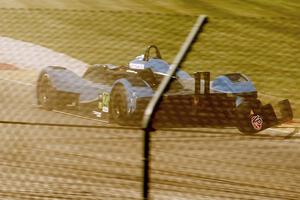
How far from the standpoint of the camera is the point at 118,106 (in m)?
7.81

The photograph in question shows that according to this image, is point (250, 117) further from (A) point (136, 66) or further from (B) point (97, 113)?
(B) point (97, 113)

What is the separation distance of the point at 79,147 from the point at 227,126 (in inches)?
51.4

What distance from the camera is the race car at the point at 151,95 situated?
278 inches

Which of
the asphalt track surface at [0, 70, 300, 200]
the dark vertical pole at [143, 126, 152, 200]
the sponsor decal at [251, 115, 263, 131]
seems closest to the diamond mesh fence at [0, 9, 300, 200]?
the asphalt track surface at [0, 70, 300, 200]

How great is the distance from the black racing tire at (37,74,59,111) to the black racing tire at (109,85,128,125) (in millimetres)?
526

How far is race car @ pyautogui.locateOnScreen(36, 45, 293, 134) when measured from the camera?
707 cm

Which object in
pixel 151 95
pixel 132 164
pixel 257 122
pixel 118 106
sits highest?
pixel 151 95

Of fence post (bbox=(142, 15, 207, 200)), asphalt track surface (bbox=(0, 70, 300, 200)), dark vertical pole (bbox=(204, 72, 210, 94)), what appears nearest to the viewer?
fence post (bbox=(142, 15, 207, 200))

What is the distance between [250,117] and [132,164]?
5.16 ft

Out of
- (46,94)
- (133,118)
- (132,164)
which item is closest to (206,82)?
(133,118)

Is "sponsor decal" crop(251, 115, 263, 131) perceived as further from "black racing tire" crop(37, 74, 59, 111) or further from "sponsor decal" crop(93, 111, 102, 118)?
"black racing tire" crop(37, 74, 59, 111)

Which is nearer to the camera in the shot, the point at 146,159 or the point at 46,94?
the point at 146,159

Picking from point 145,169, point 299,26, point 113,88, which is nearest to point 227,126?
point 299,26

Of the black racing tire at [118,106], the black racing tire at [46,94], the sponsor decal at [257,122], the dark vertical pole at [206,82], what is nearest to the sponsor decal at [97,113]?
the black racing tire at [118,106]
